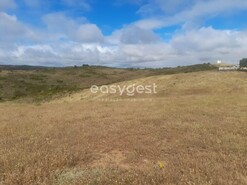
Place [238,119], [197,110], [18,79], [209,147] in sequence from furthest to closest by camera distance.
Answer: [18,79] → [197,110] → [238,119] → [209,147]

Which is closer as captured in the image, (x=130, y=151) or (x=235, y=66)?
(x=130, y=151)

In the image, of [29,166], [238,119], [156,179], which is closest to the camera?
[156,179]

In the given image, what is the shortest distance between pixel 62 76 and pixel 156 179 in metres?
86.3

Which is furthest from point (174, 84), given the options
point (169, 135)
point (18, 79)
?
point (18, 79)

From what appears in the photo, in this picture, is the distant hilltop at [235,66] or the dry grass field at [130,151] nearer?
the dry grass field at [130,151]

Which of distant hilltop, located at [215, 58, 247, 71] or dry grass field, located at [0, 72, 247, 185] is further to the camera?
distant hilltop, located at [215, 58, 247, 71]

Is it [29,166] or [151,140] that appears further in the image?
[151,140]

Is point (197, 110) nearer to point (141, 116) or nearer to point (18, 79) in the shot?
point (141, 116)

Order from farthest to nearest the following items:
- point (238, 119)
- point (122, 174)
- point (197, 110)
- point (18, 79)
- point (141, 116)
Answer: point (18, 79) < point (197, 110) < point (141, 116) < point (238, 119) < point (122, 174)

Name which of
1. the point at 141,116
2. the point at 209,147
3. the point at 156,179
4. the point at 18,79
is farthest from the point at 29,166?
the point at 18,79

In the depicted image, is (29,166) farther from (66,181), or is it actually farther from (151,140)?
(151,140)

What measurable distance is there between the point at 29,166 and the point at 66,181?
1.77 metres

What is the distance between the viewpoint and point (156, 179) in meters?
7.64

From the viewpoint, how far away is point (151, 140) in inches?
496
